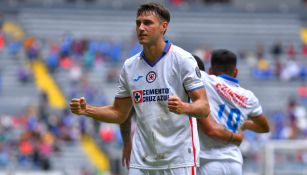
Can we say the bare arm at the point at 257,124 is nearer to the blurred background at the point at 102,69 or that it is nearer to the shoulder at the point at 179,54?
the shoulder at the point at 179,54

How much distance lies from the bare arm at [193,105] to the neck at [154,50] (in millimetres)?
415

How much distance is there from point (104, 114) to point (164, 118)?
0.56 metres

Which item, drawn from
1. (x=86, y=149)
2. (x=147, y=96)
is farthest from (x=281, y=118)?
(x=147, y=96)

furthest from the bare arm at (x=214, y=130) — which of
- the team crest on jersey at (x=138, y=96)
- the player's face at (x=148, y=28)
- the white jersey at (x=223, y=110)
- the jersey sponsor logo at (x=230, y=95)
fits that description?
the player's face at (x=148, y=28)

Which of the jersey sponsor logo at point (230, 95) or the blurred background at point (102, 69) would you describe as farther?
the blurred background at point (102, 69)

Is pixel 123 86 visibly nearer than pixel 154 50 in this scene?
No

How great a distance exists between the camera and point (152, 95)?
298 inches

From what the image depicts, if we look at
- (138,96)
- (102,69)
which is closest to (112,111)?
(138,96)

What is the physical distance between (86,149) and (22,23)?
12244 millimetres

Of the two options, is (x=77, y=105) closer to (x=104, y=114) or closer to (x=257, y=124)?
(x=104, y=114)

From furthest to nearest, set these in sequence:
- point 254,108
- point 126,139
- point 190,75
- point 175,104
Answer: point 254,108 → point 126,139 → point 190,75 → point 175,104

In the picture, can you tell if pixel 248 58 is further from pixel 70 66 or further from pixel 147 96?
pixel 147 96

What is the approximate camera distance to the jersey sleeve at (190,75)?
740 centimetres

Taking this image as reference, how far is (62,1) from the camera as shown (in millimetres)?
40438
